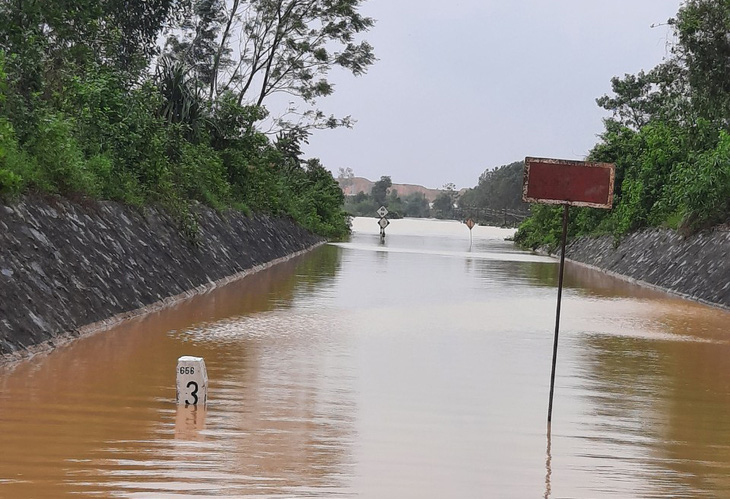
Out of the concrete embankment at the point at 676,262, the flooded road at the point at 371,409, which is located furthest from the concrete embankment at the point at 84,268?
the concrete embankment at the point at 676,262

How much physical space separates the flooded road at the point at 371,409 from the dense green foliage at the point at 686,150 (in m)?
11.0

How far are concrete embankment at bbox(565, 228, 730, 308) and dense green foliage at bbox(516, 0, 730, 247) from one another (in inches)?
23.4

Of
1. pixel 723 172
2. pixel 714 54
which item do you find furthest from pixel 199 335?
pixel 714 54

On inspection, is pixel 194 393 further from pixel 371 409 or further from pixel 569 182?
pixel 569 182

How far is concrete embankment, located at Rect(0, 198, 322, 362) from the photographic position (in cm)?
1210

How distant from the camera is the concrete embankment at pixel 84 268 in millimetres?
12102

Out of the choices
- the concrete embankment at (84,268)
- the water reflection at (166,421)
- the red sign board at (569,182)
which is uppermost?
the red sign board at (569,182)

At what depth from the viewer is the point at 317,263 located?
34.8 meters

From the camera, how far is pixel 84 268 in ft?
48.5

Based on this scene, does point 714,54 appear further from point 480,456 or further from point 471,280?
point 480,456

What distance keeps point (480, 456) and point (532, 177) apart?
289 centimetres

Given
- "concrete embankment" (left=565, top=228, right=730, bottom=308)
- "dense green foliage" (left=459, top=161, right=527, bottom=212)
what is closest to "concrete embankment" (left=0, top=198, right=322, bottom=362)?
"concrete embankment" (left=565, top=228, right=730, bottom=308)

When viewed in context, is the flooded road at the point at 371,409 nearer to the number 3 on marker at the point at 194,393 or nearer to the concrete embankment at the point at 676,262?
the number 3 on marker at the point at 194,393

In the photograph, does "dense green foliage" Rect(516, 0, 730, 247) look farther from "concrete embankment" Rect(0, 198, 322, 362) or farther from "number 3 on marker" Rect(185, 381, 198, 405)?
"number 3 on marker" Rect(185, 381, 198, 405)
